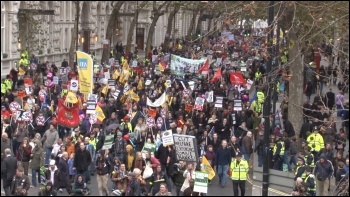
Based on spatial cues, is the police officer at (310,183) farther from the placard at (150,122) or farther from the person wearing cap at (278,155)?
the placard at (150,122)

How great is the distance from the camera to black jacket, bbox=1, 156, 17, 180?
18984 millimetres

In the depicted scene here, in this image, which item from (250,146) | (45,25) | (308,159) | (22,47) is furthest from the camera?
(45,25)

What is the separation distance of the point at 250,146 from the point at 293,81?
5431 millimetres

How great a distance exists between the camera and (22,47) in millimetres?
45875

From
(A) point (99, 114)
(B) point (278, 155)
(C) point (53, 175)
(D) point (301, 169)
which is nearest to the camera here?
(D) point (301, 169)

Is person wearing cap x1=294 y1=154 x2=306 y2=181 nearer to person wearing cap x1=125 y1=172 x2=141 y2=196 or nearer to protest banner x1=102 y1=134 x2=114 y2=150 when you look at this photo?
person wearing cap x1=125 y1=172 x2=141 y2=196

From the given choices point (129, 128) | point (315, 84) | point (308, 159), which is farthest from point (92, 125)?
point (315, 84)

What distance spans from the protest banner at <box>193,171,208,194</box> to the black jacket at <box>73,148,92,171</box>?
3208 mm

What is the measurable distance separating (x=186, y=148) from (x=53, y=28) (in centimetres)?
3443

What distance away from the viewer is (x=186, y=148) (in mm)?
20016

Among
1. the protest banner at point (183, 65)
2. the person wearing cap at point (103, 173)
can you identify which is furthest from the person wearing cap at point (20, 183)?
the protest banner at point (183, 65)

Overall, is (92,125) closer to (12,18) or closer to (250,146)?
(250,146)

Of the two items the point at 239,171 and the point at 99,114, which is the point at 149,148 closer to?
the point at 239,171

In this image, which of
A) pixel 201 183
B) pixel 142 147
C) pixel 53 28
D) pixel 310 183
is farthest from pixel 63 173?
pixel 53 28
